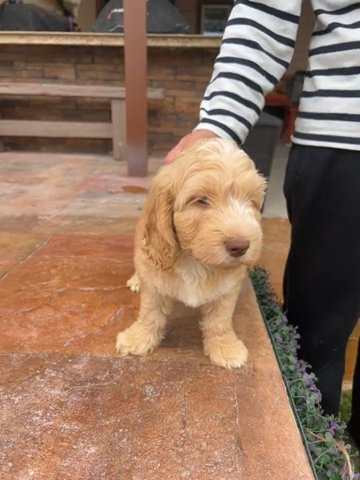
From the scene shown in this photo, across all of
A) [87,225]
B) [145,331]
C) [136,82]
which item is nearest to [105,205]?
[87,225]

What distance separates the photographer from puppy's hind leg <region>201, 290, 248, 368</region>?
206cm

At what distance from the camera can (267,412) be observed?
179 centimetres

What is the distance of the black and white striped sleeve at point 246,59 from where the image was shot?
6.23ft

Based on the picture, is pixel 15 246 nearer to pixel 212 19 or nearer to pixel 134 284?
pixel 134 284

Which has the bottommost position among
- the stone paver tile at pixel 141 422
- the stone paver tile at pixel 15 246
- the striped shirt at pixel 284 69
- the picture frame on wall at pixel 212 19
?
the stone paver tile at pixel 15 246

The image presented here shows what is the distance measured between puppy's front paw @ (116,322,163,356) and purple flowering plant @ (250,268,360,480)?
657 mm

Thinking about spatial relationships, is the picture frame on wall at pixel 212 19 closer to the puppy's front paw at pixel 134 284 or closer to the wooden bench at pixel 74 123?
the wooden bench at pixel 74 123

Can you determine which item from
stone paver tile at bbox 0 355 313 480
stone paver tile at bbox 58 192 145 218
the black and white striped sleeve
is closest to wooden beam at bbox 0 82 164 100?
stone paver tile at bbox 58 192 145 218

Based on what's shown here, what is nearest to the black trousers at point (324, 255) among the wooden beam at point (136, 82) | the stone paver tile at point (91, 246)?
the stone paver tile at point (91, 246)

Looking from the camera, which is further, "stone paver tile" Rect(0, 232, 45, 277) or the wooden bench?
the wooden bench

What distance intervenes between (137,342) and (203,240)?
0.77 metres

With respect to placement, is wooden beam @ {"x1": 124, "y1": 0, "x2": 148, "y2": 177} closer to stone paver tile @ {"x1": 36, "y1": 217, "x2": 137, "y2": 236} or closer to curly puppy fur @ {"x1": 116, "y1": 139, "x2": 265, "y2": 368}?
stone paver tile @ {"x1": 36, "y1": 217, "x2": 137, "y2": 236}

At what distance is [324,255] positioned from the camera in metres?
2.03

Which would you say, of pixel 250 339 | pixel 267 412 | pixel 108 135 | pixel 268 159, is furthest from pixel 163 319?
pixel 108 135
